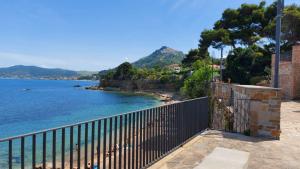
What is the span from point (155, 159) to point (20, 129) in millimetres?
26686

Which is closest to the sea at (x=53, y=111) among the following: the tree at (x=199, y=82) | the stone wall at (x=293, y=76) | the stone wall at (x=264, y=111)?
the tree at (x=199, y=82)

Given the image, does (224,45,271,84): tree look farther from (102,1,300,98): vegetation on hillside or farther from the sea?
the sea

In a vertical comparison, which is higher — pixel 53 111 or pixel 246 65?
pixel 246 65

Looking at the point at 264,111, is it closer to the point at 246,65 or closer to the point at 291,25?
the point at 291,25

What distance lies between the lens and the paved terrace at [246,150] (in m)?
4.98

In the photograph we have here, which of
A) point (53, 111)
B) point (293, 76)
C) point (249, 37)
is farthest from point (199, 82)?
point (53, 111)

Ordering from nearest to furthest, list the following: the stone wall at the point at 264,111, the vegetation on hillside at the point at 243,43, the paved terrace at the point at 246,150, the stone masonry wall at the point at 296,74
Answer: the paved terrace at the point at 246,150
the stone wall at the point at 264,111
the stone masonry wall at the point at 296,74
the vegetation on hillside at the point at 243,43

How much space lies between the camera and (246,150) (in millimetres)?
5891

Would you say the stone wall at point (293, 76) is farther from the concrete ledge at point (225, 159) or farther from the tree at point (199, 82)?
the concrete ledge at point (225, 159)

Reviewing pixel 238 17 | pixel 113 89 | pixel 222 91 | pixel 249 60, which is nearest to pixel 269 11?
pixel 238 17

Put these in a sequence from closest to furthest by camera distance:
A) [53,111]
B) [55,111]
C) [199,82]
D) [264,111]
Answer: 1. [264,111]
2. [199,82]
3. [55,111]
4. [53,111]

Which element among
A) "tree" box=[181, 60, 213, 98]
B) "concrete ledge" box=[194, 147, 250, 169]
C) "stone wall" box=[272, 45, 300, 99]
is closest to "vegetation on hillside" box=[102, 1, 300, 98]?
"tree" box=[181, 60, 213, 98]

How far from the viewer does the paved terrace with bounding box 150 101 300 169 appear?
4975mm

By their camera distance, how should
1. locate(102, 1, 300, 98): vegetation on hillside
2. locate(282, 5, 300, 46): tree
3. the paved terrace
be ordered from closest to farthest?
the paved terrace, locate(102, 1, 300, 98): vegetation on hillside, locate(282, 5, 300, 46): tree
